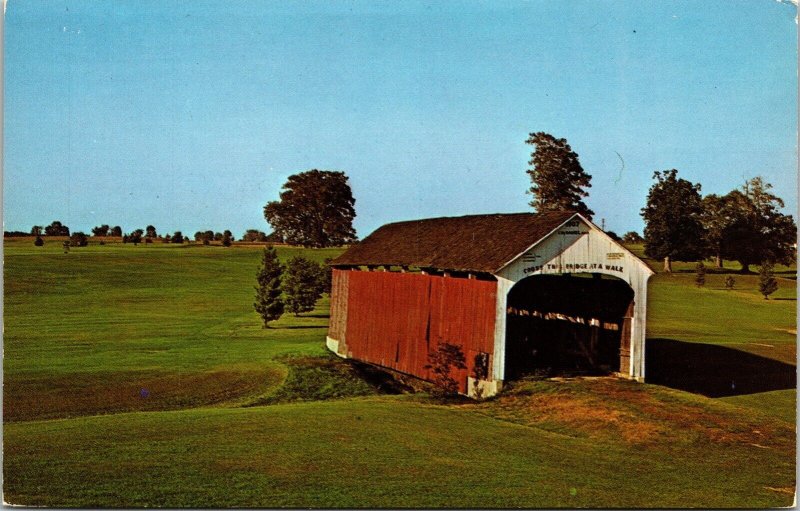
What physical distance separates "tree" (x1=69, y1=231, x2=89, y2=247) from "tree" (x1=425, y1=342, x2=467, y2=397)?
6093cm

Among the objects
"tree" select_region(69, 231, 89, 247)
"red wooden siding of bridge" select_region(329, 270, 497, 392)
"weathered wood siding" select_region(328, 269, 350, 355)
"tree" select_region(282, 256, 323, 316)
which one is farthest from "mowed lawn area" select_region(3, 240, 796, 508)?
"tree" select_region(69, 231, 89, 247)

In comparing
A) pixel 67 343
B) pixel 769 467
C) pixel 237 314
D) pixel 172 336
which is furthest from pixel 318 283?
pixel 769 467

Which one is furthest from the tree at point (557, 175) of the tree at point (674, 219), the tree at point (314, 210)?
the tree at point (314, 210)

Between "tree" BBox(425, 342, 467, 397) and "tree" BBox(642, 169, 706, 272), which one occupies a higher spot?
"tree" BBox(642, 169, 706, 272)

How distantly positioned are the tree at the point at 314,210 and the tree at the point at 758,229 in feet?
133

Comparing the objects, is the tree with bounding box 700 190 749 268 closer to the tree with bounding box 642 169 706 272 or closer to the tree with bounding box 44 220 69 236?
the tree with bounding box 642 169 706 272

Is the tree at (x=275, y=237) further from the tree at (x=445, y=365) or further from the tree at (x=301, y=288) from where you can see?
the tree at (x=445, y=365)

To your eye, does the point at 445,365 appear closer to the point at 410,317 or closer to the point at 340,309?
the point at 410,317

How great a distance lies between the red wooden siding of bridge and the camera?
912 inches

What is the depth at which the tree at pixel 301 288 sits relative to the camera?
4834 cm

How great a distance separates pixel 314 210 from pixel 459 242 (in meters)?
58.1

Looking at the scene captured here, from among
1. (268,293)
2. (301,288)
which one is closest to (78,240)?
(301,288)

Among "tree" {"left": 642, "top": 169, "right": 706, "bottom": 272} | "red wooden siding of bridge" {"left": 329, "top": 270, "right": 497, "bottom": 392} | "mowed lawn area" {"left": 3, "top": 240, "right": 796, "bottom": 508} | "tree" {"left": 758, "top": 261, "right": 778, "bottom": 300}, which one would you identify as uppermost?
"tree" {"left": 642, "top": 169, "right": 706, "bottom": 272}

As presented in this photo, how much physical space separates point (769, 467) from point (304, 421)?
10.5 meters
